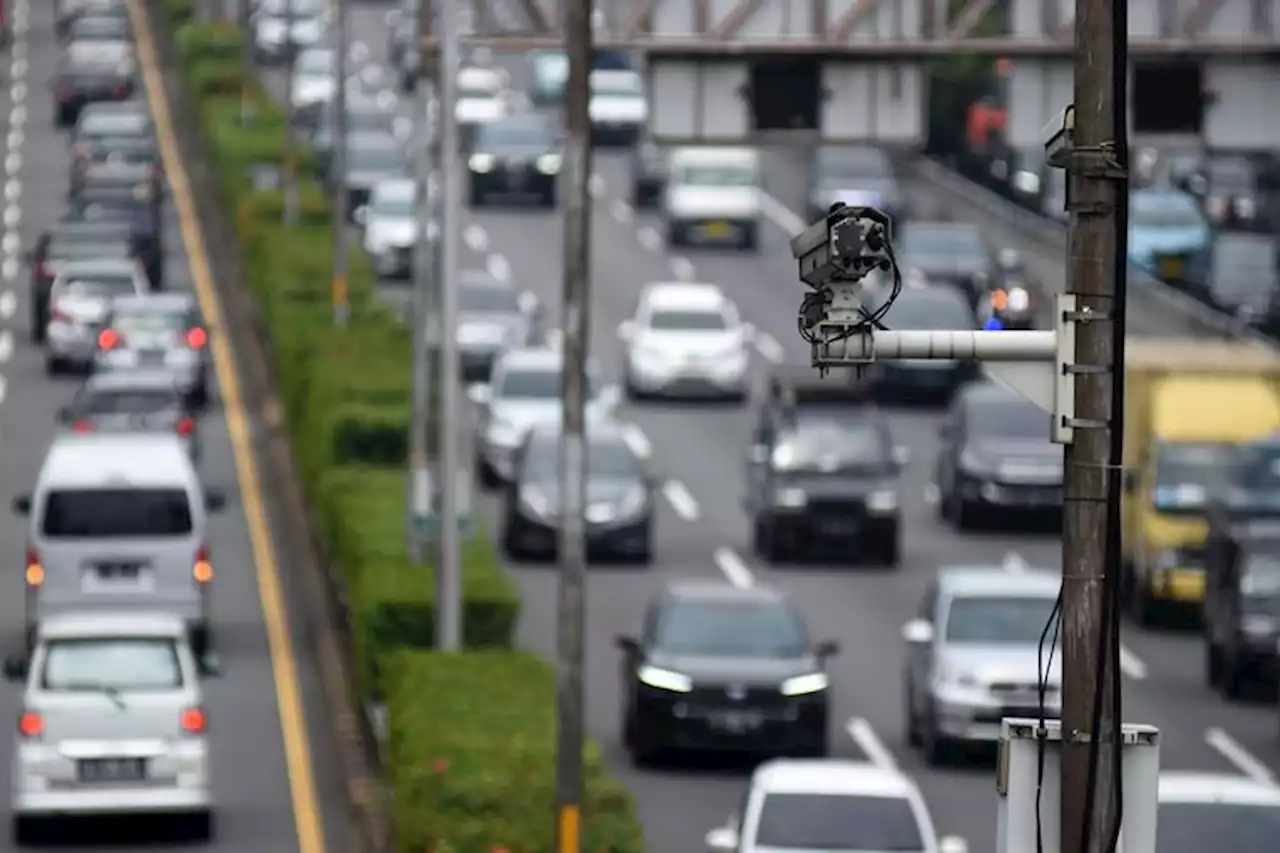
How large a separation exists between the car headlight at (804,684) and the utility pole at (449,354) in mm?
2636

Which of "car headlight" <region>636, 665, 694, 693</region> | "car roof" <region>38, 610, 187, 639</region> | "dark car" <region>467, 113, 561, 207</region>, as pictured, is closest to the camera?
"car roof" <region>38, 610, 187, 639</region>

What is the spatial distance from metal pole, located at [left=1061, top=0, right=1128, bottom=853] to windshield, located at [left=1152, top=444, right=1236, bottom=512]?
90.2 ft

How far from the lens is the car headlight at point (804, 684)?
30.8 metres

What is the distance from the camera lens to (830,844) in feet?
74.7

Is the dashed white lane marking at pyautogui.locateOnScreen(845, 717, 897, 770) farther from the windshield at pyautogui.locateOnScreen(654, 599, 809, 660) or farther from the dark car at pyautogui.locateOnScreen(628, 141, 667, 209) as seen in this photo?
the dark car at pyautogui.locateOnScreen(628, 141, 667, 209)

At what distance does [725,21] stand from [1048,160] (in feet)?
56.8

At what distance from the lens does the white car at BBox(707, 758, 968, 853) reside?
2284cm

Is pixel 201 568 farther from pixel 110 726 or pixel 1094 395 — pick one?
pixel 1094 395

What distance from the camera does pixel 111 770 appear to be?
26125 mm

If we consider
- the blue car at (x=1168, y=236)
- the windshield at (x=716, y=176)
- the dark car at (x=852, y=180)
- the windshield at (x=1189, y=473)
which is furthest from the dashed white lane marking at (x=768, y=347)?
the windshield at (x=1189, y=473)

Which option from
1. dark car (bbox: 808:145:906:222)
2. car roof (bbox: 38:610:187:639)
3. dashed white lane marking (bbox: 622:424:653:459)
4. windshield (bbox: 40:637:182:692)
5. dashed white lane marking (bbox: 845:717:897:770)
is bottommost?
dashed white lane marking (bbox: 622:424:653:459)

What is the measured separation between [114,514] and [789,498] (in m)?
10.4

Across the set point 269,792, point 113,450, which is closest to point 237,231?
point 113,450

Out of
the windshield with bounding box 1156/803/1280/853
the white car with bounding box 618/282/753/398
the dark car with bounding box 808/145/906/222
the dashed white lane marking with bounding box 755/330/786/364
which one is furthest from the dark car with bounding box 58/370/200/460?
the windshield with bounding box 1156/803/1280/853
